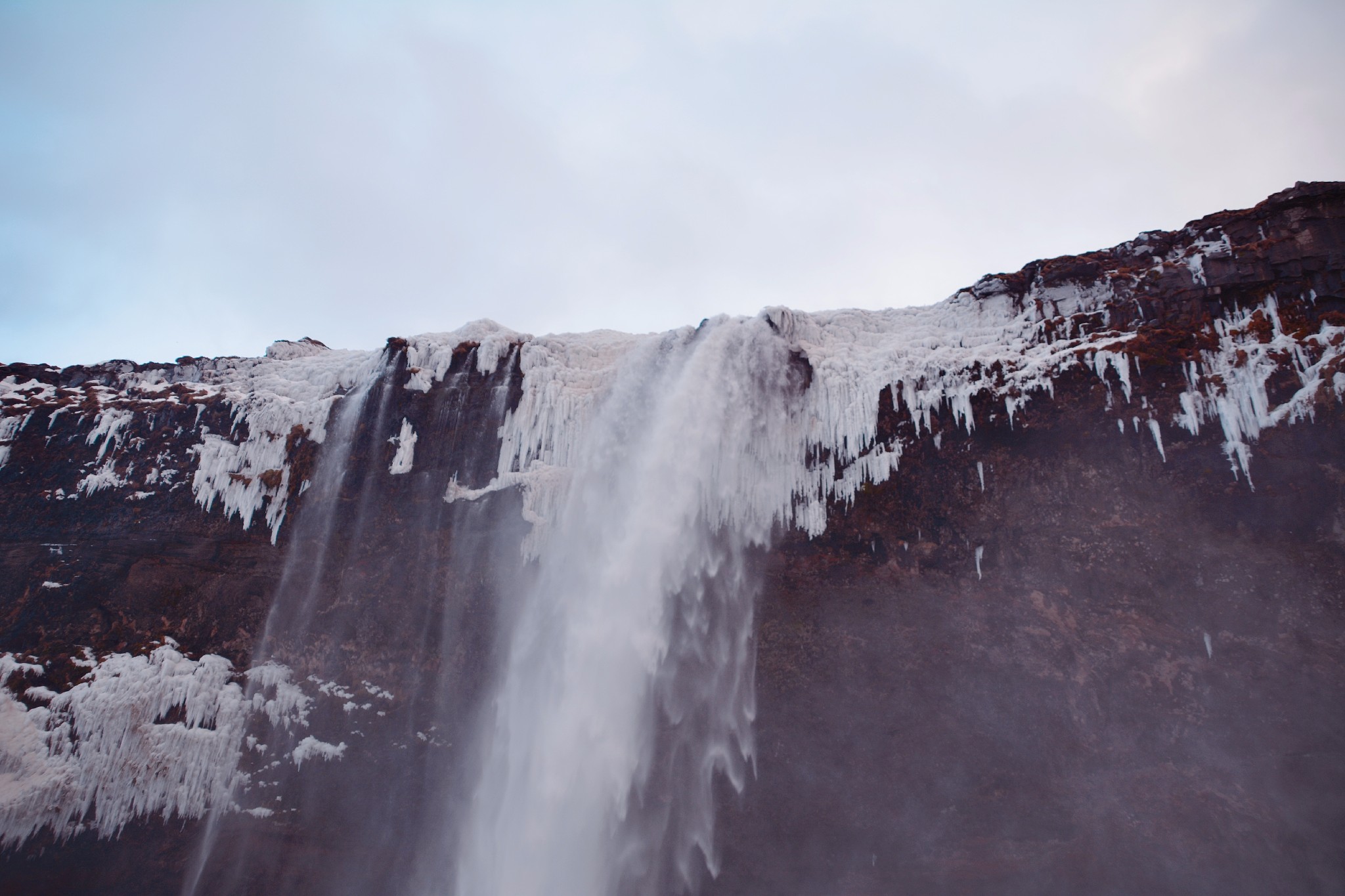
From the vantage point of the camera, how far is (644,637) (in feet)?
44.3

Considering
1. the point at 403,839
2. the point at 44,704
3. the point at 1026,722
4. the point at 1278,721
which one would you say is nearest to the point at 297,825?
the point at 403,839

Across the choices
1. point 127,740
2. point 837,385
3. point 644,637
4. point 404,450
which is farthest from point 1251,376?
point 127,740

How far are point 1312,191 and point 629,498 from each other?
40.1 ft

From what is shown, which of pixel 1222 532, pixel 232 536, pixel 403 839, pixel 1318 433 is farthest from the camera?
pixel 232 536

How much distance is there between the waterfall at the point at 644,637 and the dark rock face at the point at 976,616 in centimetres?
75

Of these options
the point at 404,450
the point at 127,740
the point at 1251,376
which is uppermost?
the point at 1251,376

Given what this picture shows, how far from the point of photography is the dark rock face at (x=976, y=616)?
11133 millimetres

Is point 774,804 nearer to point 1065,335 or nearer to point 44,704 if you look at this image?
point 1065,335

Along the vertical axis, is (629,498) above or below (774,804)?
above

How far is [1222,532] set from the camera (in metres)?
11.3

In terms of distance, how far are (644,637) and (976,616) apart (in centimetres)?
593

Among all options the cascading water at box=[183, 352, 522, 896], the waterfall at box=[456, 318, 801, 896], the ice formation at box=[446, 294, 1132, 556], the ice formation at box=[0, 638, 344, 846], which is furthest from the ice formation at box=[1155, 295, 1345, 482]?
the ice formation at box=[0, 638, 344, 846]

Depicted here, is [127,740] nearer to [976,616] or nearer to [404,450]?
[404,450]

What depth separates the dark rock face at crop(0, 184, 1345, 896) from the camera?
438 inches
